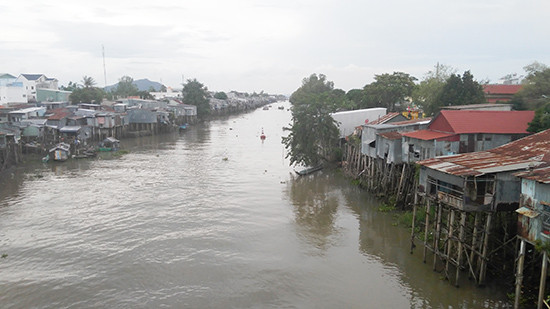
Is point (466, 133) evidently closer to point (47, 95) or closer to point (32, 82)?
point (47, 95)

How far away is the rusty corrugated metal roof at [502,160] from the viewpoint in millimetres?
12680

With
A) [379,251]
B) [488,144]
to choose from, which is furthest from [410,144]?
[379,251]

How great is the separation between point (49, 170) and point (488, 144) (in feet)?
106

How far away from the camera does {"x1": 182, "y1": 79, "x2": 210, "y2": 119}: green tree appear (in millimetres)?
83750

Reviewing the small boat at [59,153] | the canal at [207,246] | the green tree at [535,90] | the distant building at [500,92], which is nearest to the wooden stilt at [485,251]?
the canal at [207,246]

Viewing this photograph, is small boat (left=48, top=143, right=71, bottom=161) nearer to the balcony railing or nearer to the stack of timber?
the stack of timber

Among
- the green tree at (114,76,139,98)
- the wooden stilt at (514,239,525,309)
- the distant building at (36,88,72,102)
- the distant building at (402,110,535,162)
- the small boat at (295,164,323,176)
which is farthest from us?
the green tree at (114,76,139,98)

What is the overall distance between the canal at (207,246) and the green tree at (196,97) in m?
53.5

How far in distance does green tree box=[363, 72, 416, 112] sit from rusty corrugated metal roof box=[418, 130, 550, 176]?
3414cm

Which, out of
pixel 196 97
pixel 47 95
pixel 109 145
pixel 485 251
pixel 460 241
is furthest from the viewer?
pixel 196 97

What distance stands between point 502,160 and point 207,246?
12083 mm

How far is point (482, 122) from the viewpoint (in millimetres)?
20109

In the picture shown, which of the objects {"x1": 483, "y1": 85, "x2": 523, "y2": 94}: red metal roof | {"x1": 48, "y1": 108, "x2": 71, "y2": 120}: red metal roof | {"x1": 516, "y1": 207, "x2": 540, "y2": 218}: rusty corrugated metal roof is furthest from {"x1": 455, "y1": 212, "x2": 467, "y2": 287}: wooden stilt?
{"x1": 48, "y1": 108, "x2": 71, "y2": 120}: red metal roof

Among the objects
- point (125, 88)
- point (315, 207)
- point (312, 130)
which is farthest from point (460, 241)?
point (125, 88)
